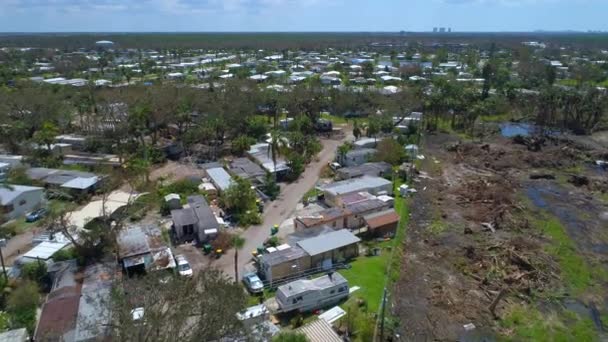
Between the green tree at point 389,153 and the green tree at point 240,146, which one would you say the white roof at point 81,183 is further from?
the green tree at point 389,153

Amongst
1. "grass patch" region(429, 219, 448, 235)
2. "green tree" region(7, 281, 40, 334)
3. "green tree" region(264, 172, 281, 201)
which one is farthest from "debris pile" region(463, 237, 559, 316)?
"green tree" region(7, 281, 40, 334)

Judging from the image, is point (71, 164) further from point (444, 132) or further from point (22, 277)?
point (444, 132)

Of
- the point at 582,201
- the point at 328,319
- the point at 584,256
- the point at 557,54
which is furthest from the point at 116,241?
the point at 557,54

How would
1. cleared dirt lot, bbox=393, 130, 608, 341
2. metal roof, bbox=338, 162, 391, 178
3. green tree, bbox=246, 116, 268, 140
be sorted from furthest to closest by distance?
green tree, bbox=246, 116, 268, 140 → metal roof, bbox=338, 162, 391, 178 → cleared dirt lot, bbox=393, 130, 608, 341

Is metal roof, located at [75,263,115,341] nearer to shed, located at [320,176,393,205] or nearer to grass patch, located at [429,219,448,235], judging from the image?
shed, located at [320,176,393,205]

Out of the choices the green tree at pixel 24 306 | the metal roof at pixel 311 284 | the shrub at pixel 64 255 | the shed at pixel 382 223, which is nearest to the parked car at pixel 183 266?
the metal roof at pixel 311 284

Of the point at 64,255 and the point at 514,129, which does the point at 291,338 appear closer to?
the point at 64,255
